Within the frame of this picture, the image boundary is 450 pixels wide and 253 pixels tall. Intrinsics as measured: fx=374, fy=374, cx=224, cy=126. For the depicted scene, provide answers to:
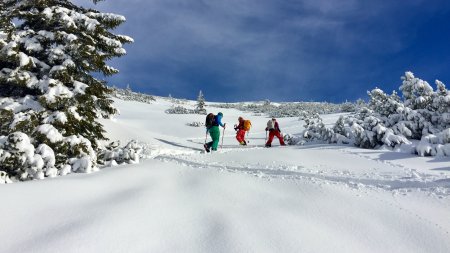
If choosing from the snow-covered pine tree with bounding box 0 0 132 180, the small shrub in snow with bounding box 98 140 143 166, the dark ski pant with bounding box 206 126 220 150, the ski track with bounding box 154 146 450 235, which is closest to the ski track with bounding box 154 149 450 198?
the ski track with bounding box 154 146 450 235

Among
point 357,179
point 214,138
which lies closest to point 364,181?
point 357,179

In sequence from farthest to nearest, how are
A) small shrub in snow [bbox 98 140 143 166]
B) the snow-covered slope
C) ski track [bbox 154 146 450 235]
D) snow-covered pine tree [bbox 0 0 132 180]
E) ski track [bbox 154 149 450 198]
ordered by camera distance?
small shrub in snow [bbox 98 140 143 166] < snow-covered pine tree [bbox 0 0 132 180] < ski track [bbox 154 149 450 198] < ski track [bbox 154 146 450 235] < the snow-covered slope

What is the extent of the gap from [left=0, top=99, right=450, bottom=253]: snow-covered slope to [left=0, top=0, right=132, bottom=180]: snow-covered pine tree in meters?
1.02

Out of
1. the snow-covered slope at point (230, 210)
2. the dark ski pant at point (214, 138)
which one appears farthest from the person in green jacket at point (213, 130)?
the snow-covered slope at point (230, 210)

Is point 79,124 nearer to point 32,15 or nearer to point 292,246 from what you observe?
point 32,15

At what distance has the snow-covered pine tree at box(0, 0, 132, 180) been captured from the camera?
9.34m

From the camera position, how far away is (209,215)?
665cm

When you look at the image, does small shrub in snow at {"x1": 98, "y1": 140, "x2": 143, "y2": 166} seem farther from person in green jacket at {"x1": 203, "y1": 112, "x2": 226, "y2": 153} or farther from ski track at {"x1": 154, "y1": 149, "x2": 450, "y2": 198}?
person in green jacket at {"x1": 203, "y1": 112, "x2": 226, "y2": 153}

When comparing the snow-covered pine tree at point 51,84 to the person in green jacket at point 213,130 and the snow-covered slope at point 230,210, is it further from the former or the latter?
the person in green jacket at point 213,130

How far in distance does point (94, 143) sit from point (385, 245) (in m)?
8.67

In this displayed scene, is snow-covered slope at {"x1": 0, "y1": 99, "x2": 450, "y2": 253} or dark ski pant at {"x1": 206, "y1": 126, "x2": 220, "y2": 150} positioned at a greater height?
dark ski pant at {"x1": 206, "y1": 126, "x2": 220, "y2": 150}

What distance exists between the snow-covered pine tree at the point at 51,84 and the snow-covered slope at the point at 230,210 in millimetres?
1017

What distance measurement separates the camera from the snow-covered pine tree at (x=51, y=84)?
9344 millimetres

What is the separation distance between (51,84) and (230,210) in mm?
6425
